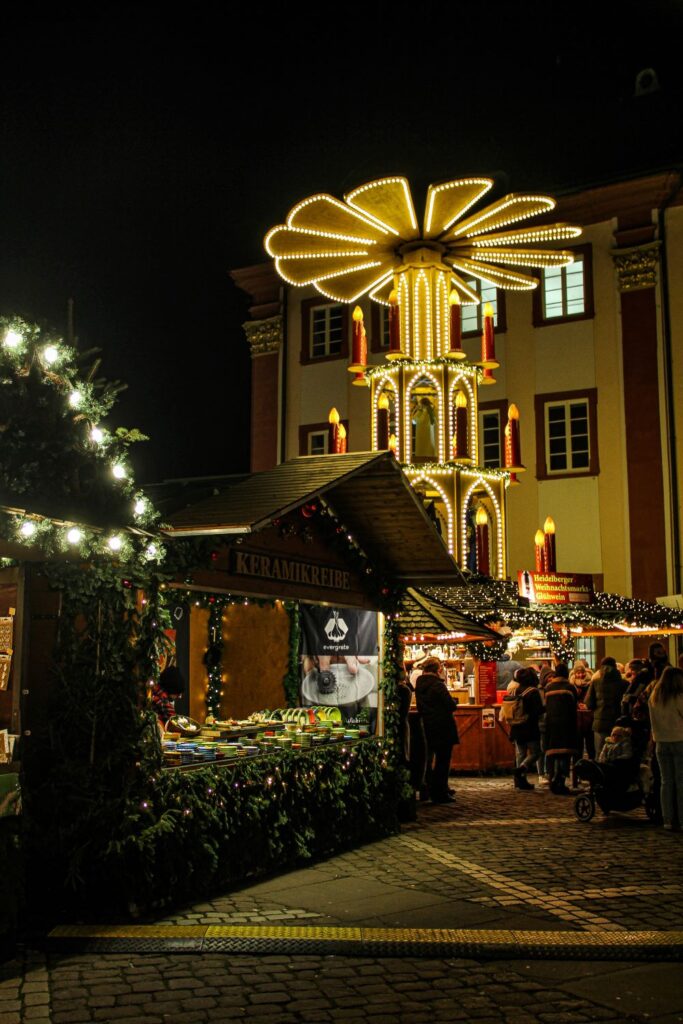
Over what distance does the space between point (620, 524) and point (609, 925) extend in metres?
18.1

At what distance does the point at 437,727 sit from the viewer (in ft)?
48.6

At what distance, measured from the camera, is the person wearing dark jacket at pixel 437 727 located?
1459 cm

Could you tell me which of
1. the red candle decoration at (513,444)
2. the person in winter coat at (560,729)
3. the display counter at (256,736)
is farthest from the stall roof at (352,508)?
the red candle decoration at (513,444)

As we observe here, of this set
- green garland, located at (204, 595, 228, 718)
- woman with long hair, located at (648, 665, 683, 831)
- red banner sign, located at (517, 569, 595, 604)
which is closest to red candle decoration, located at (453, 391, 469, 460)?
red banner sign, located at (517, 569, 595, 604)

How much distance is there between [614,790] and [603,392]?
14.4 metres

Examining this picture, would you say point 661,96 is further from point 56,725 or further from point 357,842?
point 56,725

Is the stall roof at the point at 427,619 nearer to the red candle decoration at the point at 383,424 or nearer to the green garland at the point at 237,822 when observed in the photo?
the green garland at the point at 237,822

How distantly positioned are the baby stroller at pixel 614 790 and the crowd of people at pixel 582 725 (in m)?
0.02

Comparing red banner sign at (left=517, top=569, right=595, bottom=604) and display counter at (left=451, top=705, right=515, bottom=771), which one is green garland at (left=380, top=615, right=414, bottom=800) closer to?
display counter at (left=451, top=705, right=515, bottom=771)

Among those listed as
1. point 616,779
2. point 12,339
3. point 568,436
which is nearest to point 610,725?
point 616,779

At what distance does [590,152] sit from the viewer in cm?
2727

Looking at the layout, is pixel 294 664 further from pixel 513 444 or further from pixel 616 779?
pixel 513 444

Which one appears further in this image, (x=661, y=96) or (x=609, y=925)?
(x=661, y=96)

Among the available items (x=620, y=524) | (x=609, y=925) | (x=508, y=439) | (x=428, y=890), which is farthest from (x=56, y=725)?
(x=620, y=524)
